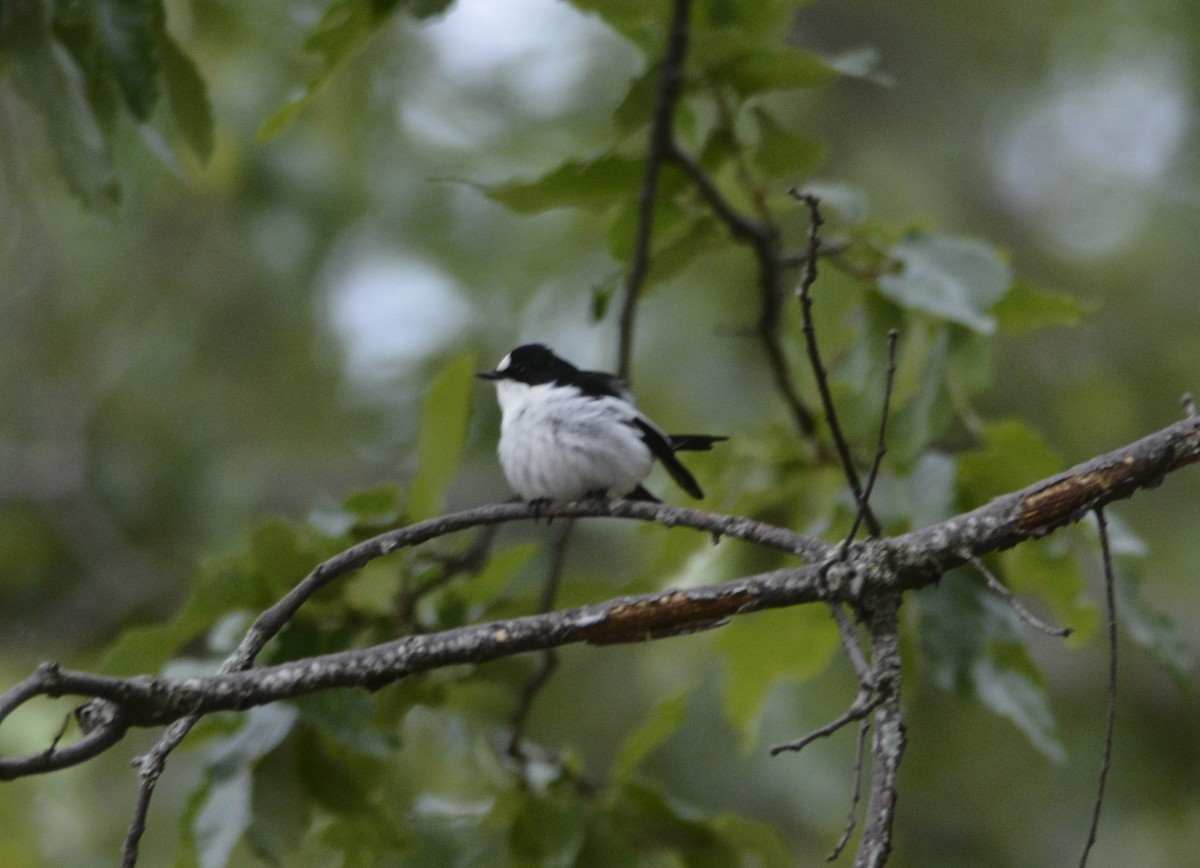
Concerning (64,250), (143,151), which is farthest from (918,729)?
(64,250)

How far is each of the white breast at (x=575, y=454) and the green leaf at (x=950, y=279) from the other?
0.89 meters

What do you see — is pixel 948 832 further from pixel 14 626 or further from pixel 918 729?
pixel 14 626

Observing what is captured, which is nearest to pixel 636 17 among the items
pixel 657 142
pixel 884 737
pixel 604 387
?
pixel 657 142

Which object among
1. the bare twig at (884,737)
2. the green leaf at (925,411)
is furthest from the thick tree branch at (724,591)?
the green leaf at (925,411)

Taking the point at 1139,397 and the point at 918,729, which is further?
the point at 1139,397

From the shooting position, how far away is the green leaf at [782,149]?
393 centimetres

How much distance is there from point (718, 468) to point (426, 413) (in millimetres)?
1140

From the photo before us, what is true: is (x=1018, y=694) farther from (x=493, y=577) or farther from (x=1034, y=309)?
(x=493, y=577)

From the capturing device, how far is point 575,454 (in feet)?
13.0

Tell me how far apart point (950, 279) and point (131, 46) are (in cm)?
226

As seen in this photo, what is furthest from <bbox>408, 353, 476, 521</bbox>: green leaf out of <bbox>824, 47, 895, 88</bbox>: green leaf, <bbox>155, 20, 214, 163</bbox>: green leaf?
<bbox>824, 47, 895, 88</bbox>: green leaf

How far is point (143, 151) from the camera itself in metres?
5.85

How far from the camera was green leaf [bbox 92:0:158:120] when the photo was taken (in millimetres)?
3182

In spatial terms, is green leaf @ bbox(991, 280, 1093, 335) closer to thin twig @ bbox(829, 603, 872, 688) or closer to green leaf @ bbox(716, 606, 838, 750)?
green leaf @ bbox(716, 606, 838, 750)
